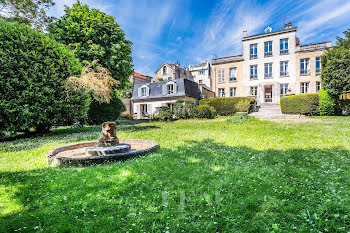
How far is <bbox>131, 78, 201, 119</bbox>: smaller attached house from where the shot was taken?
25.3m

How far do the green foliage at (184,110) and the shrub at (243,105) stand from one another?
5.70 metres

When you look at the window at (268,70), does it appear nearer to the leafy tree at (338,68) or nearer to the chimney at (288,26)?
the chimney at (288,26)

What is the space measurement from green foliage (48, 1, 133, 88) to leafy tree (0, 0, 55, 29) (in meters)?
1.21

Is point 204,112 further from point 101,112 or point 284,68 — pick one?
point 284,68

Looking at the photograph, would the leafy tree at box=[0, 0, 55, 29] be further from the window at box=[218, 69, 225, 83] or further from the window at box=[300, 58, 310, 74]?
the window at box=[300, 58, 310, 74]

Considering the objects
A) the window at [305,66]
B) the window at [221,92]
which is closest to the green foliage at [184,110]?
the window at [221,92]

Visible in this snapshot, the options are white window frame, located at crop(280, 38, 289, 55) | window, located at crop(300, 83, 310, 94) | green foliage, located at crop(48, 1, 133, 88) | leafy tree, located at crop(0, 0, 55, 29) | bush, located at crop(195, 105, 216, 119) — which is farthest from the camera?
white window frame, located at crop(280, 38, 289, 55)

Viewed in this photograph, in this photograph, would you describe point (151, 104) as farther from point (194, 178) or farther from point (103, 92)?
point (194, 178)

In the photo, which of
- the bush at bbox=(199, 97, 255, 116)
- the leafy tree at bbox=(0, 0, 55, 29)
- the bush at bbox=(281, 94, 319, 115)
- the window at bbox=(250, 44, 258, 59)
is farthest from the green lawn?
the window at bbox=(250, 44, 258, 59)

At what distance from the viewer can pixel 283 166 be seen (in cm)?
420

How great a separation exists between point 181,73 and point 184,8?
24.7 metres

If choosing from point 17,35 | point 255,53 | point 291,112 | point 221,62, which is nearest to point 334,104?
point 291,112

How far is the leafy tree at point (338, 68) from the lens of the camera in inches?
589

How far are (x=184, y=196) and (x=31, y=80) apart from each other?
34.9 feet
